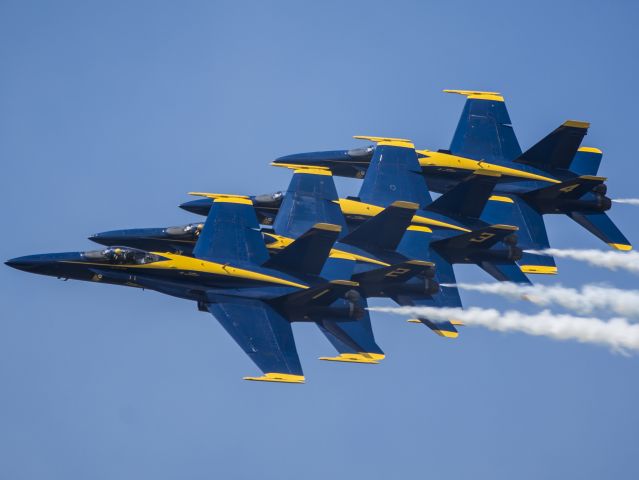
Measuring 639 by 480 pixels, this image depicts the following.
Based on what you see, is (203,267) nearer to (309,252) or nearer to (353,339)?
(309,252)

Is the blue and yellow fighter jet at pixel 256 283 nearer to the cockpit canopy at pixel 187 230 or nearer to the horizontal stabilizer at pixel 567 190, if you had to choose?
the cockpit canopy at pixel 187 230

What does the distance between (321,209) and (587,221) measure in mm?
13364

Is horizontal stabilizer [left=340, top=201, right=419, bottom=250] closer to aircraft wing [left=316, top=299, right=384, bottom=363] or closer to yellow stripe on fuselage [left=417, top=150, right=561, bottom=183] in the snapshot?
aircraft wing [left=316, top=299, right=384, bottom=363]

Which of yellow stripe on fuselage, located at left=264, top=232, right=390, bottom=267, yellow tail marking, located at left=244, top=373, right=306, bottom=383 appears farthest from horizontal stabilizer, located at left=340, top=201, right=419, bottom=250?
yellow tail marking, located at left=244, top=373, right=306, bottom=383

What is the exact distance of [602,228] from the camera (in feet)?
279

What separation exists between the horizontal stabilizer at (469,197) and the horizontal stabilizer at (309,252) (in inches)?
326

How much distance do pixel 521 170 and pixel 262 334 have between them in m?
18.2

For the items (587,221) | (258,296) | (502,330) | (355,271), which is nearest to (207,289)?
(258,296)

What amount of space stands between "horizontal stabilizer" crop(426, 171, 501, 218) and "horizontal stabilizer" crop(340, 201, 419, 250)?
453 centimetres

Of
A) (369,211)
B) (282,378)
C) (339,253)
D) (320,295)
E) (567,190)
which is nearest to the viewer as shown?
(282,378)

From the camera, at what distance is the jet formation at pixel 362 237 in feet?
244

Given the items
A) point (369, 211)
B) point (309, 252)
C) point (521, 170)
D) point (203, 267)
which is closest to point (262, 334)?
point (203, 267)

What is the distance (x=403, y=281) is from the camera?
76875 millimetres

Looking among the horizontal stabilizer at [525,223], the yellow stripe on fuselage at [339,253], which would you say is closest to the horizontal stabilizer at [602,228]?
the horizontal stabilizer at [525,223]
